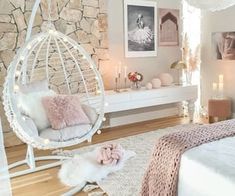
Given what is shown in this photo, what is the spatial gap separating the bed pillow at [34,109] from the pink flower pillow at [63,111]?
51 mm

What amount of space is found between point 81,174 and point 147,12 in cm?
308

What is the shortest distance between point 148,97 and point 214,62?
1.52 metres

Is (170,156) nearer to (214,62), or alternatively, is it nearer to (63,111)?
(63,111)

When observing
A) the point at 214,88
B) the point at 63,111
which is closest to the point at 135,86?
the point at 214,88

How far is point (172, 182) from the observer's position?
175cm

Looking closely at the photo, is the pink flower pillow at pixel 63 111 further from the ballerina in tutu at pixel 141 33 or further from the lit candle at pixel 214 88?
the lit candle at pixel 214 88

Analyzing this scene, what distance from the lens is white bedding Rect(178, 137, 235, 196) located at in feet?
4.86

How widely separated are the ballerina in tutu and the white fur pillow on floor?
2307 millimetres

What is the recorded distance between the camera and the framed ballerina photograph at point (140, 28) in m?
4.54

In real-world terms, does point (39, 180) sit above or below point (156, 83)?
below

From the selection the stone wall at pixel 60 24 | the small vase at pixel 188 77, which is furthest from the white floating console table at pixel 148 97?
the stone wall at pixel 60 24

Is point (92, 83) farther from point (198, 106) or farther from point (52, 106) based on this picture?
point (198, 106)

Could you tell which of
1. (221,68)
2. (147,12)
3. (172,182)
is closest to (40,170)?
(172,182)

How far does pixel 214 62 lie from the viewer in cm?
498
